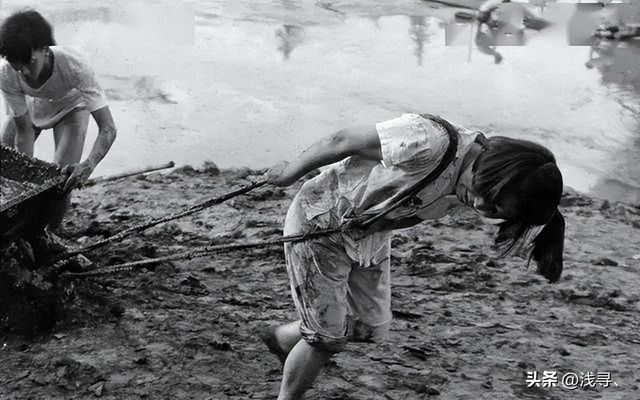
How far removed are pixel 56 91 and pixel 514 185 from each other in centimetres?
315

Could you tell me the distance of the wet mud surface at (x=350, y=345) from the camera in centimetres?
407

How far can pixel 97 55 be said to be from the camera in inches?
403

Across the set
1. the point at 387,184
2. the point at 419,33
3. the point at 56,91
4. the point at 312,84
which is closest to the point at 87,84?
the point at 56,91

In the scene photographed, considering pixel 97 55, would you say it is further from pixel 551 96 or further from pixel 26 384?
pixel 26 384

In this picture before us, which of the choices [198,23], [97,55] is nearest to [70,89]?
[97,55]

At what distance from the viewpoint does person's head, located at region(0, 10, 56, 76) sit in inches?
168

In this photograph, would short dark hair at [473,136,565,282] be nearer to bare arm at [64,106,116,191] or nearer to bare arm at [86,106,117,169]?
bare arm at [64,106,116,191]

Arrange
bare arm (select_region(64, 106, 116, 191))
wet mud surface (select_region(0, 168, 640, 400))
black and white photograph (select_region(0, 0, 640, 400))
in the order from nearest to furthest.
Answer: black and white photograph (select_region(0, 0, 640, 400)), wet mud surface (select_region(0, 168, 640, 400)), bare arm (select_region(64, 106, 116, 191))

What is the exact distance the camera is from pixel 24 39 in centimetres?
430

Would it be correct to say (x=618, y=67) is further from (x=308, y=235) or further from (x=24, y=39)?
(x=308, y=235)

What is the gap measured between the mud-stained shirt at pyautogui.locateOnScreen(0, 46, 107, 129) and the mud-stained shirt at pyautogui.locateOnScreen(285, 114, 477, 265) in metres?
2.10

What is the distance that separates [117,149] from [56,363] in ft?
A: 11.8

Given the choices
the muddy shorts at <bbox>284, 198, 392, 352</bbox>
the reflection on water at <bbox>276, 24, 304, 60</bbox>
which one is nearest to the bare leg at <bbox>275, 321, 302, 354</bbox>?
the muddy shorts at <bbox>284, 198, 392, 352</bbox>

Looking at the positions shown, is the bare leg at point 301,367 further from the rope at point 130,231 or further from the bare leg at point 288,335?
the rope at point 130,231
